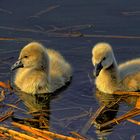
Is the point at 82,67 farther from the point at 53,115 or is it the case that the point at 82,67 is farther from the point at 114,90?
the point at 53,115

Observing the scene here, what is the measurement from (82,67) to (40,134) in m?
1.88

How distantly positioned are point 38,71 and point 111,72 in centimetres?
83

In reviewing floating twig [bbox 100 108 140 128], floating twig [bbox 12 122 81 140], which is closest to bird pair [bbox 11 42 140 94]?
floating twig [bbox 100 108 140 128]

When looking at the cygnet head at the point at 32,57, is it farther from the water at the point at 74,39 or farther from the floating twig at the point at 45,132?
the floating twig at the point at 45,132

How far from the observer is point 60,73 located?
28.3 ft

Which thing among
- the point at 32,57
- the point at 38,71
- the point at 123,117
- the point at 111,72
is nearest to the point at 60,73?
the point at 38,71

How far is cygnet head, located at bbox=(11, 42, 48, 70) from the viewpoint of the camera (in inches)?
325

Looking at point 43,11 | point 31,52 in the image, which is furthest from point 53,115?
point 43,11

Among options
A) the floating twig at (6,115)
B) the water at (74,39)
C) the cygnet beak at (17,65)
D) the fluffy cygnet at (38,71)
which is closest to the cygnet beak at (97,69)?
the water at (74,39)

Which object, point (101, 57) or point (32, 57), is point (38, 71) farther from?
point (101, 57)

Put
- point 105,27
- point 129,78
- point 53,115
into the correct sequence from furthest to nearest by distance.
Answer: point 105,27
point 129,78
point 53,115

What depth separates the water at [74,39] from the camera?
7625mm

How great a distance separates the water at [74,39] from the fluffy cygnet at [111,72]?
0.19 m

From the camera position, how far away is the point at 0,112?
7.73m
